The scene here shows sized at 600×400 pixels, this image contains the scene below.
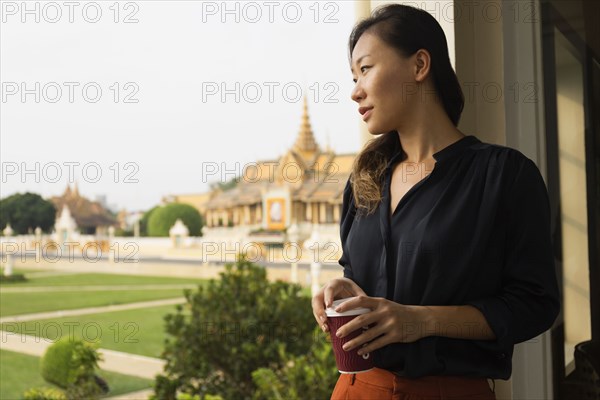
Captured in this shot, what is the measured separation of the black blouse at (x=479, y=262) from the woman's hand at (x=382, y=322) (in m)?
0.03

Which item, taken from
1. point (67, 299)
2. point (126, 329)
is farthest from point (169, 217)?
point (67, 299)

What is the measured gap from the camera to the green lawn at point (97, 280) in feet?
15.0

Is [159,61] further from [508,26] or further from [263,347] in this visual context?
[508,26]

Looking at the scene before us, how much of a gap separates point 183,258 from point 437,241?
8833 millimetres

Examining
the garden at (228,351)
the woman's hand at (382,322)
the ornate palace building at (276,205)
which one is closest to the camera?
the woman's hand at (382,322)

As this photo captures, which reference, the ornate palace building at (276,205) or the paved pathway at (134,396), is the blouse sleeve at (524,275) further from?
the ornate palace building at (276,205)

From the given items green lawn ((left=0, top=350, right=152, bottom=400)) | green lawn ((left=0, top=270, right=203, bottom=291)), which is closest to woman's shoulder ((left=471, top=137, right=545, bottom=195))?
green lawn ((left=0, top=350, right=152, bottom=400))

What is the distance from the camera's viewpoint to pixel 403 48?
2.66ft

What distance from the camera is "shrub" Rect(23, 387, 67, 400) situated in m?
3.09

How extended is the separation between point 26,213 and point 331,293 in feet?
7.77

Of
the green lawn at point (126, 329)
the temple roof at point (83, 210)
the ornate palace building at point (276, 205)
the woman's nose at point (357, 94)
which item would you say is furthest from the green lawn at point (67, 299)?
the woman's nose at point (357, 94)

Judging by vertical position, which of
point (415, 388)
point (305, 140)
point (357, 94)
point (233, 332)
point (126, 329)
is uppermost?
point (305, 140)

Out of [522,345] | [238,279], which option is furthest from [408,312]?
[238,279]

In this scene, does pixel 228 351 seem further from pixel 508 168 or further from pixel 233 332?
pixel 508 168
